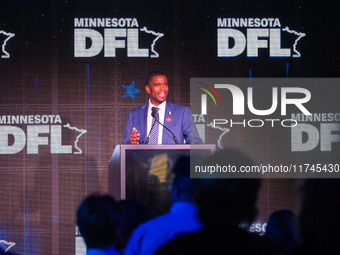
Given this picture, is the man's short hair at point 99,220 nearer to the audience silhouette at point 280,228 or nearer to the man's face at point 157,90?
the audience silhouette at point 280,228

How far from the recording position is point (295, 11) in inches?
219

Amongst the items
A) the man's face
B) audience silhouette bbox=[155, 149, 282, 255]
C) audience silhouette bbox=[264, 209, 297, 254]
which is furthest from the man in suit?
audience silhouette bbox=[155, 149, 282, 255]

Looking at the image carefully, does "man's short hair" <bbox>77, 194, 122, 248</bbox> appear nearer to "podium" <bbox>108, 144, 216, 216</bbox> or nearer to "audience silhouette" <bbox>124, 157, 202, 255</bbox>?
"audience silhouette" <bbox>124, 157, 202, 255</bbox>

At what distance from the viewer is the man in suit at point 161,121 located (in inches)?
162

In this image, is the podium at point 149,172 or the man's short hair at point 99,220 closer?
the man's short hair at point 99,220

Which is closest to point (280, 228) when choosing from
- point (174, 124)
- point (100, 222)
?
point (100, 222)

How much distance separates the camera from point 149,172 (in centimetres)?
279

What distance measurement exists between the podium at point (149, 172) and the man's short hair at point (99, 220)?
1022 millimetres

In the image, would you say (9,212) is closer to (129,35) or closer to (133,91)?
(133,91)

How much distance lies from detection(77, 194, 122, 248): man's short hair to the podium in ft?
3.35

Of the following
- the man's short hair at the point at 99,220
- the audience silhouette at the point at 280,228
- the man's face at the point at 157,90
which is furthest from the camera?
the man's face at the point at 157,90

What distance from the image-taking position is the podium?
2.76m

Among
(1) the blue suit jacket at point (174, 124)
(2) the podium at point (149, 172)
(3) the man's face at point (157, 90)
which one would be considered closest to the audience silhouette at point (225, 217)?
(2) the podium at point (149, 172)

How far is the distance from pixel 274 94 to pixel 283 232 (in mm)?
3606
